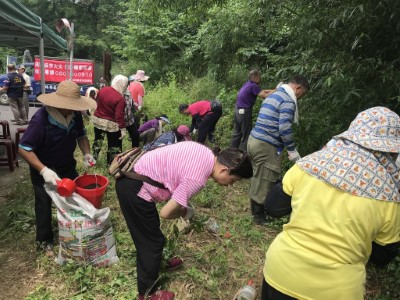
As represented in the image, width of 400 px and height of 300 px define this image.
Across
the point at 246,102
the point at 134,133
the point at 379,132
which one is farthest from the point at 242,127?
the point at 379,132

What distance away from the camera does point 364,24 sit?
320cm

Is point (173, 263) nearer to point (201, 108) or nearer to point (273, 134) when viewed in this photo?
point (273, 134)

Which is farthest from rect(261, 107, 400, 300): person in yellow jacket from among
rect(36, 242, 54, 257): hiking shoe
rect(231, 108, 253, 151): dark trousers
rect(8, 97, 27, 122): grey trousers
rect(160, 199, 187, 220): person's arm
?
rect(8, 97, 27, 122): grey trousers

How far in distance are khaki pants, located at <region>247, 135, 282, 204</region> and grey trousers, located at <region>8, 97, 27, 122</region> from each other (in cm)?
785

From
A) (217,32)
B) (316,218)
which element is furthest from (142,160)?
(217,32)

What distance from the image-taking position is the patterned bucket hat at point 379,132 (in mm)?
1304

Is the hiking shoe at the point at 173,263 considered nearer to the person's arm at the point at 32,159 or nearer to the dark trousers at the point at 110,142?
the person's arm at the point at 32,159

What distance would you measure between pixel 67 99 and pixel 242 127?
368 centimetres

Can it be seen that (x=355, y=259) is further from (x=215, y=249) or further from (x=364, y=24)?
(x=364, y=24)

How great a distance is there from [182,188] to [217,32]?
8961mm

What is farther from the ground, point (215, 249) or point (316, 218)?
point (316, 218)

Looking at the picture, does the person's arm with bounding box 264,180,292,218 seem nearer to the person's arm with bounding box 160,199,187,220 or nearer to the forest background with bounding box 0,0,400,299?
the person's arm with bounding box 160,199,187,220

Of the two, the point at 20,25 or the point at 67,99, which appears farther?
the point at 20,25

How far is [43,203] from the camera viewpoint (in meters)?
2.84
